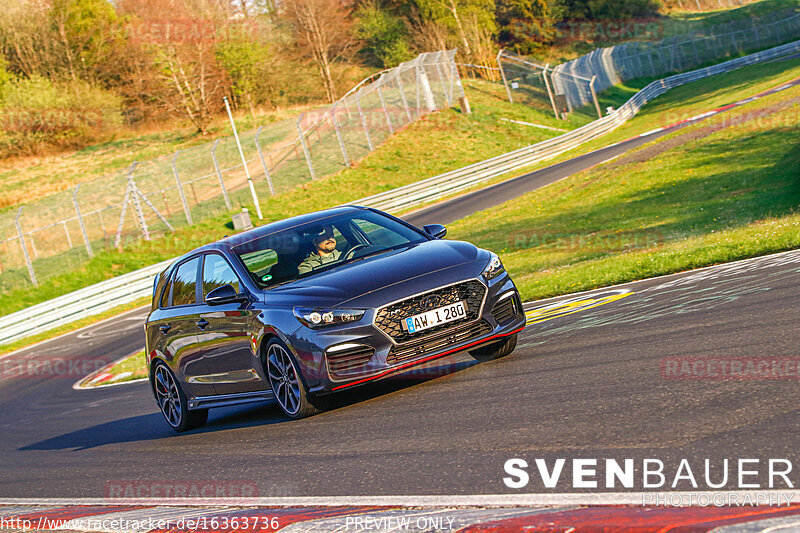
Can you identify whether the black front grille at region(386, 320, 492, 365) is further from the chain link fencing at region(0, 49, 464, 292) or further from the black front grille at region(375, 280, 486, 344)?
the chain link fencing at region(0, 49, 464, 292)

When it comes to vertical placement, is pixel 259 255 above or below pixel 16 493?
above

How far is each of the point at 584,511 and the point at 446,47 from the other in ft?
277

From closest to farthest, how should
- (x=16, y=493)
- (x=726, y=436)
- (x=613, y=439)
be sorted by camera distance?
(x=726, y=436) < (x=613, y=439) < (x=16, y=493)

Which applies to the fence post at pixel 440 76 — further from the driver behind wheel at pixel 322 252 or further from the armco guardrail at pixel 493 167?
the driver behind wheel at pixel 322 252

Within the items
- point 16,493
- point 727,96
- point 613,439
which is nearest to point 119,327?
point 16,493

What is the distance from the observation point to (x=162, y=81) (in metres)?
71.7

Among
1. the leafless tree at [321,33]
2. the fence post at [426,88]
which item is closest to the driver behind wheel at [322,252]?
the fence post at [426,88]

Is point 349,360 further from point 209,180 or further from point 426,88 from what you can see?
point 426,88

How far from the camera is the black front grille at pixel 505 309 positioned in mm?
7832

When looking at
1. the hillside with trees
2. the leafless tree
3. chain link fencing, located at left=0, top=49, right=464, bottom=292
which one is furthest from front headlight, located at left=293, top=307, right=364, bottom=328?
the leafless tree

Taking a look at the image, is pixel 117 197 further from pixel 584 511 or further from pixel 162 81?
pixel 584 511

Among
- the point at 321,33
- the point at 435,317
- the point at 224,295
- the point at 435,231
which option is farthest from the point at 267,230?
the point at 321,33

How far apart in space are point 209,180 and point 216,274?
116 feet

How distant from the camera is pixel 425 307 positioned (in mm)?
7441
